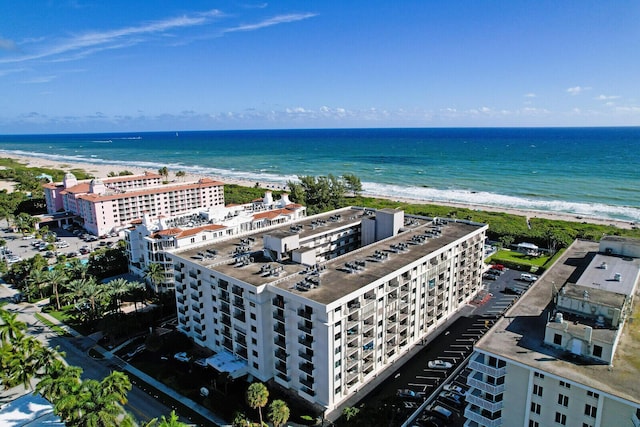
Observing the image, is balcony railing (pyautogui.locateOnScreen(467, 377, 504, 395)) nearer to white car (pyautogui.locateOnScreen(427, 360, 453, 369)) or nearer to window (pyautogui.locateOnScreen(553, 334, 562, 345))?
window (pyautogui.locateOnScreen(553, 334, 562, 345))

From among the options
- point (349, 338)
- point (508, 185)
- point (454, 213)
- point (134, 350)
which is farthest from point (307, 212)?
point (508, 185)

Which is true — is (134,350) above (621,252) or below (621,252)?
below

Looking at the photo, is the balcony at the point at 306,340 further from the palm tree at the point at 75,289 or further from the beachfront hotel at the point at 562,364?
the palm tree at the point at 75,289

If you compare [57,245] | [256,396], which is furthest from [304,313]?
[57,245]

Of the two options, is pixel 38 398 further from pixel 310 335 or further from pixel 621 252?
pixel 621 252

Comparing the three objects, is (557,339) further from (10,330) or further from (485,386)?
(10,330)
